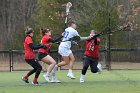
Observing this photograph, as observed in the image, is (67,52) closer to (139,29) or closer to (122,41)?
(122,41)

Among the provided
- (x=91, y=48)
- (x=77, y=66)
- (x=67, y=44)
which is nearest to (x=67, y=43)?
(x=67, y=44)

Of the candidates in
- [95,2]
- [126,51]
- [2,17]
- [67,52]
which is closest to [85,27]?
[95,2]

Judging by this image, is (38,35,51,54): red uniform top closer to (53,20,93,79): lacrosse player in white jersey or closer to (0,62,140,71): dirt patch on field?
(53,20,93,79): lacrosse player in white jersey

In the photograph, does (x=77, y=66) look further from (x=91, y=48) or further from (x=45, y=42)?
(x=45, y=42)

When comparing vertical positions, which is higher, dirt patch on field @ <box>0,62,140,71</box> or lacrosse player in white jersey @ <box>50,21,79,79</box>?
lacrosse player in white jersey @ <box>50,21,79,79</box>

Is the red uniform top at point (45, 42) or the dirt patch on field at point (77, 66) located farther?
the dirt patch on field at point (77, 66)

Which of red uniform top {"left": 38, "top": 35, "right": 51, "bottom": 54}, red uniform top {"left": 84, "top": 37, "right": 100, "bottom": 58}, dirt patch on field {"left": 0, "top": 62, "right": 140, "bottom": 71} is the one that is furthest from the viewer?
dirt patch on field {"left": 0, "top": 62, "right": 140, "bottom": 71}

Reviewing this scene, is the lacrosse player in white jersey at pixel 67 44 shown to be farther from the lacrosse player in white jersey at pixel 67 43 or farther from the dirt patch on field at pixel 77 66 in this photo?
the dirt patch on field at pixel 77 66

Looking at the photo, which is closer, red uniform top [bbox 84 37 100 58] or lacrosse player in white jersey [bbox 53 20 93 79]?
lacrosse player in white jersey [bbox 53 20 93 79]

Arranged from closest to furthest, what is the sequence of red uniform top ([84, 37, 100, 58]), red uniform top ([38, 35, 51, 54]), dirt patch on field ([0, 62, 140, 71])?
1. red uniform top ([38, 35, 51, 54])
2. red uniform top ([84, 37, 100, 58])
3. dirt patch on field ([0, 62, 140, 71])


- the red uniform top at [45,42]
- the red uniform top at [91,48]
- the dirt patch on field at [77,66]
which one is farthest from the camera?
the dirt patch on field at [77,66]

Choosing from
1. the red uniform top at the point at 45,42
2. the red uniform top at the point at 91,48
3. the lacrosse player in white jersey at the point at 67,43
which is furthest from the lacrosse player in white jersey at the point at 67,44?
the red uniform top at the point at 91,48

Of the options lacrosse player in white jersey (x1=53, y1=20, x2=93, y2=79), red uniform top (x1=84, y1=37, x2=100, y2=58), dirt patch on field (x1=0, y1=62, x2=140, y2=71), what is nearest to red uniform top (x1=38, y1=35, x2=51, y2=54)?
lacrosse player in white jersey (x1=53, y1=20, x2=93, y2=79)

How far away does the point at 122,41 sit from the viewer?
34.8m
